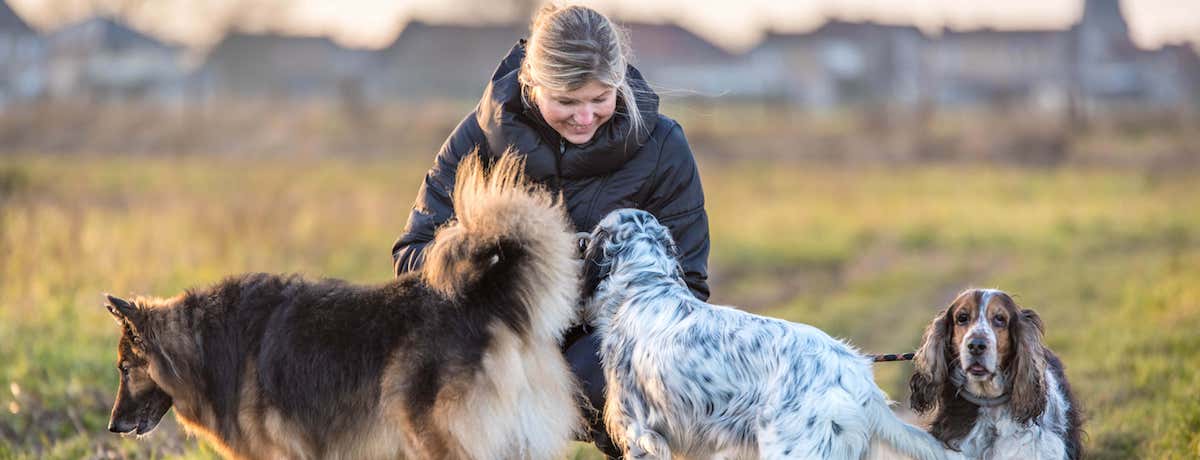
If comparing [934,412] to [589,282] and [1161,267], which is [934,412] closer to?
[589,282]

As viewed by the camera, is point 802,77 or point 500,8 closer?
point 500,8

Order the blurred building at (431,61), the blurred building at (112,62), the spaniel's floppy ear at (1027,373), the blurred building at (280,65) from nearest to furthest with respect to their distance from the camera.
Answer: the spaniel's floppy ear at (1027,373) → the blurred building at (280,65) → the blurred building at (112,62) → the blurred building at (431,61)

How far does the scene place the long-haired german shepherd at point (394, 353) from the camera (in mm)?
4180

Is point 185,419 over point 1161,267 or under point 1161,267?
over

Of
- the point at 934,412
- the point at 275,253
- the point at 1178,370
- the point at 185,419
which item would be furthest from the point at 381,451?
the point at 275,253

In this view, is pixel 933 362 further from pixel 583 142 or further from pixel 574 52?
pixel 574 52

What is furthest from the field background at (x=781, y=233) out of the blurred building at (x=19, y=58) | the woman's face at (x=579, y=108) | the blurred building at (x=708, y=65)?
the blurred building at (x=19, y=58)

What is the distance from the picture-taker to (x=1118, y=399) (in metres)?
7.69

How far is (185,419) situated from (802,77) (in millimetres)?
73099

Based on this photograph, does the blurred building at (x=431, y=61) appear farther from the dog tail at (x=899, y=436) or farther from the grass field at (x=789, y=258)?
the dog tail at (x=899, y=436)

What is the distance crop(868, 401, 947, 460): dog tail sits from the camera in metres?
4.12

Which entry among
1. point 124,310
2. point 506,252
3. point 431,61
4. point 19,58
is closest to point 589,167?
point 506,252

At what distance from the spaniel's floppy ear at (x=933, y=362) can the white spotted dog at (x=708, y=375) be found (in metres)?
0.32

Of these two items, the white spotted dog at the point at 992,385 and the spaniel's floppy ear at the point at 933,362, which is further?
the spaniel's floppy ear at the point at 933,362
